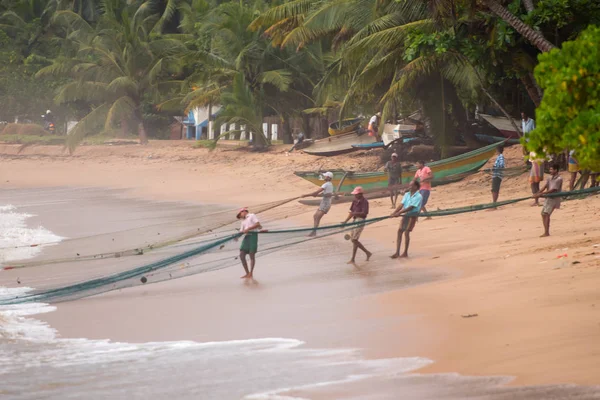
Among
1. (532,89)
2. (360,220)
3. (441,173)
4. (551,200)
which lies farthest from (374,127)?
(551,200)

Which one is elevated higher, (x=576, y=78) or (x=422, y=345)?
(x=576, y=78)

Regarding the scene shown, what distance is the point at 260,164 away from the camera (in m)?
27.6

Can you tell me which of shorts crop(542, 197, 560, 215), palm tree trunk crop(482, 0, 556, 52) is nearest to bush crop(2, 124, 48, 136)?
palm tree trunk crop(482, 0, 556, 52)

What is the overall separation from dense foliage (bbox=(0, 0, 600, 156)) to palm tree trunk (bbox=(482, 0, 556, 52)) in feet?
0.07

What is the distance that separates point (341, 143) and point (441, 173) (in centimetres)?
747

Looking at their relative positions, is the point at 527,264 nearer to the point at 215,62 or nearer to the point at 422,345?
the point at 422,345

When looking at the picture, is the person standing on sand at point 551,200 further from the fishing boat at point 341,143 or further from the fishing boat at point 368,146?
the fishing boat at point 341,143

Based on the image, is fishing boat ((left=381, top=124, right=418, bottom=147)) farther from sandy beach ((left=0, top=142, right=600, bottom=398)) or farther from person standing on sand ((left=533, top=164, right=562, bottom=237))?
person standing on sand ((left=533, top=164, right=562, bottom=237))

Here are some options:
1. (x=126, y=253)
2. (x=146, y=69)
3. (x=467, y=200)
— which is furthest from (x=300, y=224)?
(x=146, y=69)

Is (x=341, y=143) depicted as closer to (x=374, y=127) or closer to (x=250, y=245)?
(x=374, y=127)

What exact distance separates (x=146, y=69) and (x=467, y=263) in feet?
92.5

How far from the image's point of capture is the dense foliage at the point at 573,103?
5.67 metres

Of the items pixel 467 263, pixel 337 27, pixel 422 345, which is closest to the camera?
pixel 422 345

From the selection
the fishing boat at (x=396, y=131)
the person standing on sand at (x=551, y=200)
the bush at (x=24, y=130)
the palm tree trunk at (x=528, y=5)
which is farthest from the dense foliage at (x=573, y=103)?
the bush at (x=24, y=130)
